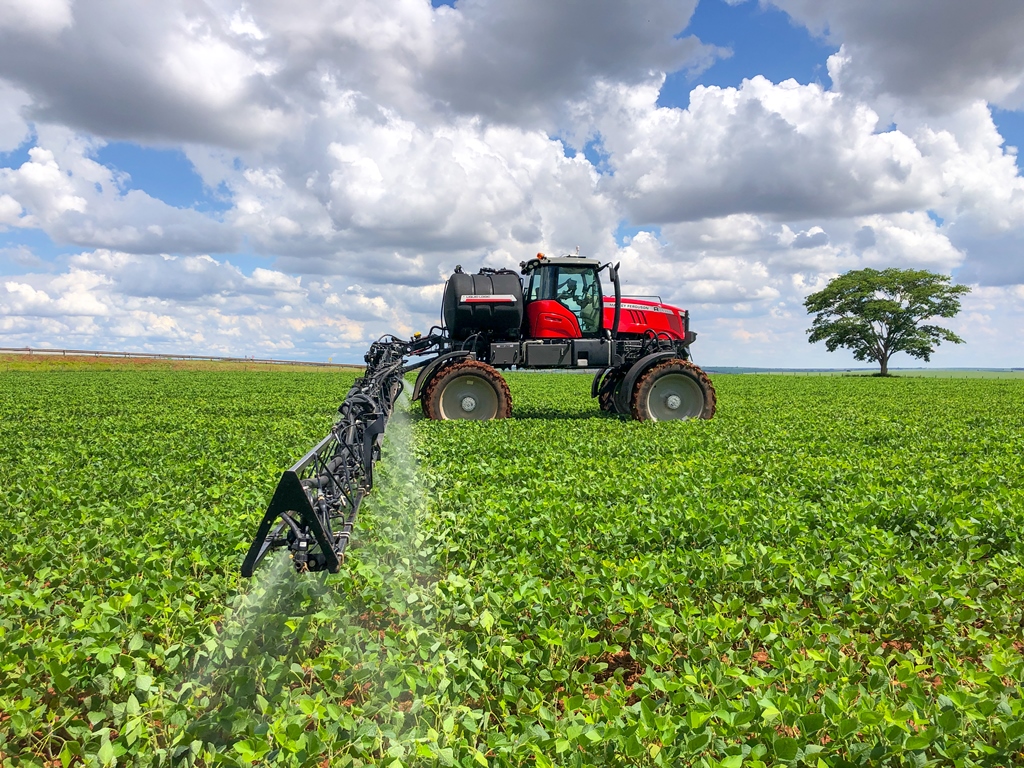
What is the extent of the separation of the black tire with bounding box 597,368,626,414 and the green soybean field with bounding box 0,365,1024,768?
6297mm

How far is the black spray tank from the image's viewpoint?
1282cm

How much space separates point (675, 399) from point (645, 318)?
78.9 inches

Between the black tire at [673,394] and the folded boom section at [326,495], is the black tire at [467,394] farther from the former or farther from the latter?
the folded boom section at [326,495]

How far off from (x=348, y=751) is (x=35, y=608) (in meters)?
2.52

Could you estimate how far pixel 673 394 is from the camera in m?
12.9

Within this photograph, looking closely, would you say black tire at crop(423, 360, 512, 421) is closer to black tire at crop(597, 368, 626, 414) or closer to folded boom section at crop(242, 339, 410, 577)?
folded boom section at crop(242, 339, 410, 577)

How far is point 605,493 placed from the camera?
6.79 meters

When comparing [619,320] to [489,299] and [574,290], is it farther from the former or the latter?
[489,299]

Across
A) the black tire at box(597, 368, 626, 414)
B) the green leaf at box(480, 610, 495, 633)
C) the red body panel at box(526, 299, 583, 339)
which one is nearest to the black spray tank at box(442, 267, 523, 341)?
the red body panel at box(526, 299, 583, 339)

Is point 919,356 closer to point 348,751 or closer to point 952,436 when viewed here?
point 952,436

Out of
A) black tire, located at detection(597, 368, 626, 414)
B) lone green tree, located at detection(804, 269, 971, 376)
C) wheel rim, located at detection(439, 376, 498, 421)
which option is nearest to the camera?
wheel rim, located at detection(439, 376, 498, 421)

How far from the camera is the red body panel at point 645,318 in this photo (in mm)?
13438

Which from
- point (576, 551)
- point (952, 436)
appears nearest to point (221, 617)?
point (576, 551)

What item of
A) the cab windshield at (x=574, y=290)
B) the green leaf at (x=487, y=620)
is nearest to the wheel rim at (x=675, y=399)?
the cab windshield at (x=574, y=290)
